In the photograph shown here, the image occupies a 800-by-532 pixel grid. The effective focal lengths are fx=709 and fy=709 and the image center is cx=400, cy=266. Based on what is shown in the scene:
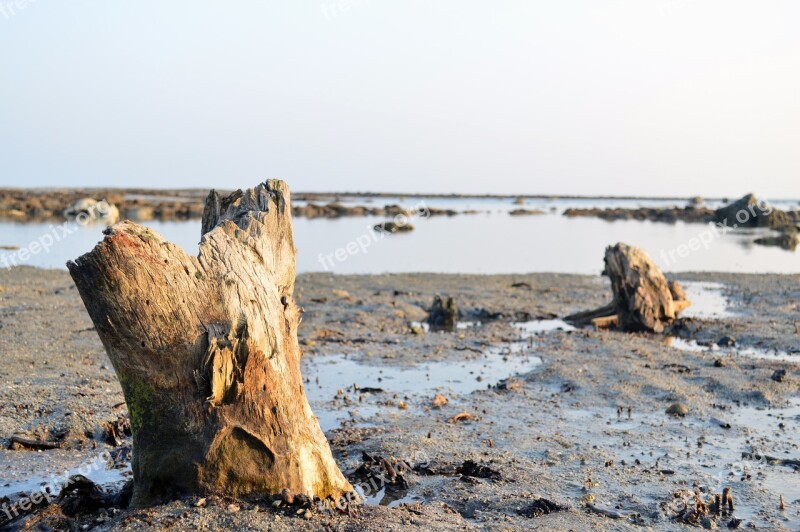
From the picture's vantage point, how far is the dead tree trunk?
4852mm

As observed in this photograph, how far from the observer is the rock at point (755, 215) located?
5415 cm

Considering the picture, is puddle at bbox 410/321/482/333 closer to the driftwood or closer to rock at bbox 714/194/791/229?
the driftwood

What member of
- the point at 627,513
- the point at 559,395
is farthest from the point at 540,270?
the point at 627,513

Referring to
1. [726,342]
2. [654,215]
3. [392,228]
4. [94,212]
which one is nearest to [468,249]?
[392,228]

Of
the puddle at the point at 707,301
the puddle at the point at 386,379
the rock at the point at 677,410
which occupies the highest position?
the puddle at the point at 707,301

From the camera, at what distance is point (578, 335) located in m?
13.6

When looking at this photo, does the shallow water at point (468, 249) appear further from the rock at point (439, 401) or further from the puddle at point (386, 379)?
the rock at point (439, 401)

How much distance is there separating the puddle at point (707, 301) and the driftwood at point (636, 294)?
4.93ft

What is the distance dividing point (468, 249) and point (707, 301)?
1617 cm

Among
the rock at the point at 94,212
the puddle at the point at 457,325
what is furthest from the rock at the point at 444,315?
the rock at the point at 94,212

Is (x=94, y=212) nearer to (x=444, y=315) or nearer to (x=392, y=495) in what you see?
(x=444, y=315)

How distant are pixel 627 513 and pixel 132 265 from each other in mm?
4294

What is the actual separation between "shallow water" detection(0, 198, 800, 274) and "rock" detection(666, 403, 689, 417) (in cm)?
1572

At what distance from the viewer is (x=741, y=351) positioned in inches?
496
